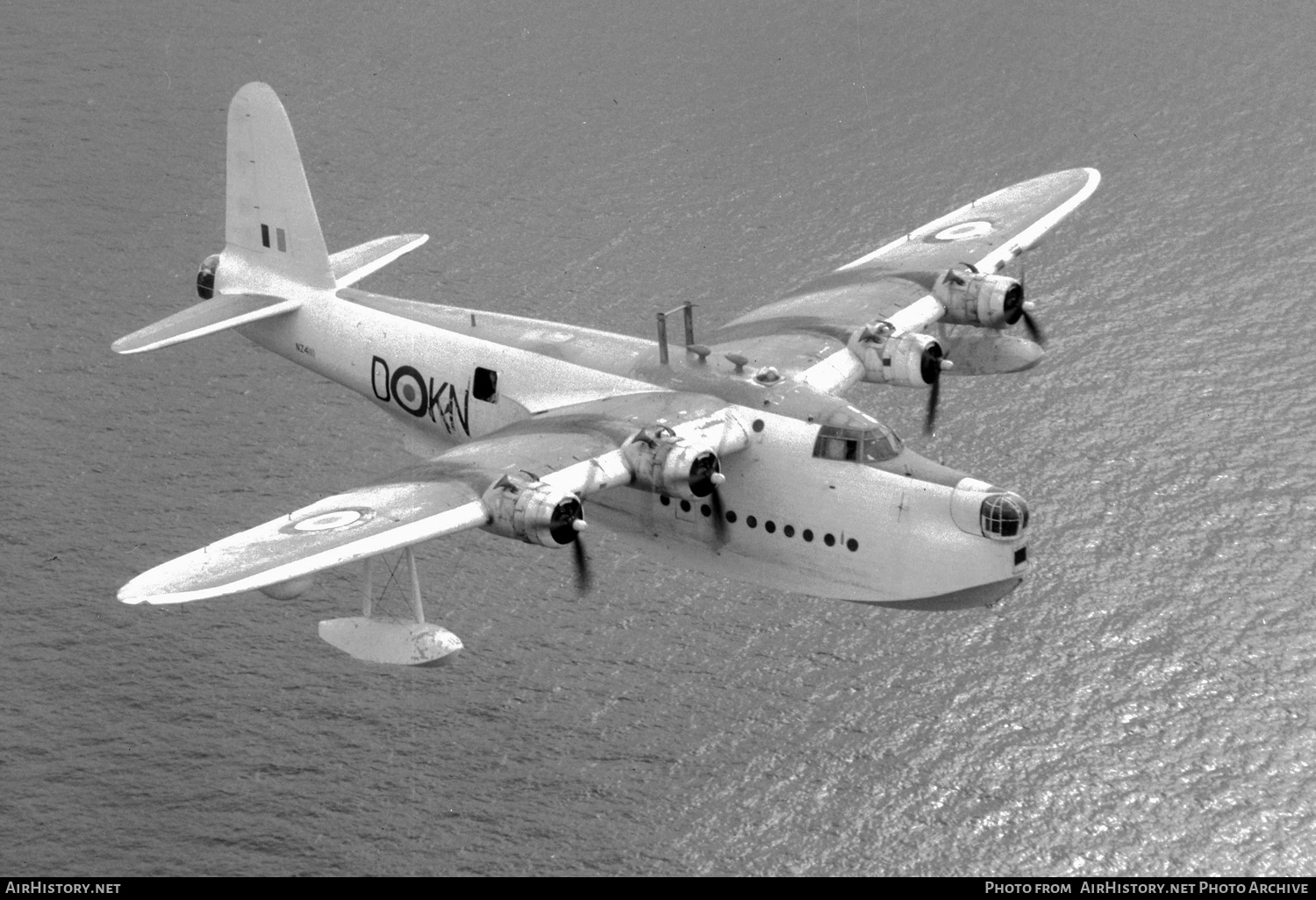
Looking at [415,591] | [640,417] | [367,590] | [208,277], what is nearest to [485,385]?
[640,417]

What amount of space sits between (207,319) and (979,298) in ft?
73.2

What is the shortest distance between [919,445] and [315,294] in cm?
1840

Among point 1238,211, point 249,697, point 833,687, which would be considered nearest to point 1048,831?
point 833,687

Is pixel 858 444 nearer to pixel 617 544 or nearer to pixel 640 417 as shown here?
pixel 640 417

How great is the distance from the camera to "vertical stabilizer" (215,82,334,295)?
186 feet

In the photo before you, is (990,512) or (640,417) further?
(640,417)

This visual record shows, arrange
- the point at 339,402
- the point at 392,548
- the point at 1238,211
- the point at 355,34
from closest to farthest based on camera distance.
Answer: the point at 392,548, the point at 339,402, the point at 1238,211, the point at 355,34

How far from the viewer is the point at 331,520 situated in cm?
4475

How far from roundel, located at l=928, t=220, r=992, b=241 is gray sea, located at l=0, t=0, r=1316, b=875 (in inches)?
195

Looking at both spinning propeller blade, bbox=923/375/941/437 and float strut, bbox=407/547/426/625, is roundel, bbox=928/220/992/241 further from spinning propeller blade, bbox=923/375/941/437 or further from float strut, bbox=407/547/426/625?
float strut, bbox=407/547/426/625

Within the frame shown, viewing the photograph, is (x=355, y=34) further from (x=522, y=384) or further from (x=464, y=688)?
(x=464, y=688)

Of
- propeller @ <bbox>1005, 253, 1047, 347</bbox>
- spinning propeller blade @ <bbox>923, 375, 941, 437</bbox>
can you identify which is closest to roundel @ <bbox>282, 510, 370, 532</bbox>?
spinning propeller blade @ <bbox>923, 375, 941, 437</bbox>

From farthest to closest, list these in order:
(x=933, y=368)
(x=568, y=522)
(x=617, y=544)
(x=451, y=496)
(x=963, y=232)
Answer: (x=963, y=232) < (x=617, y=544) < (x=933, y=368) < (x=451, y=496) < (x=568, y=522)

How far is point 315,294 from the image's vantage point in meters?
57.1
